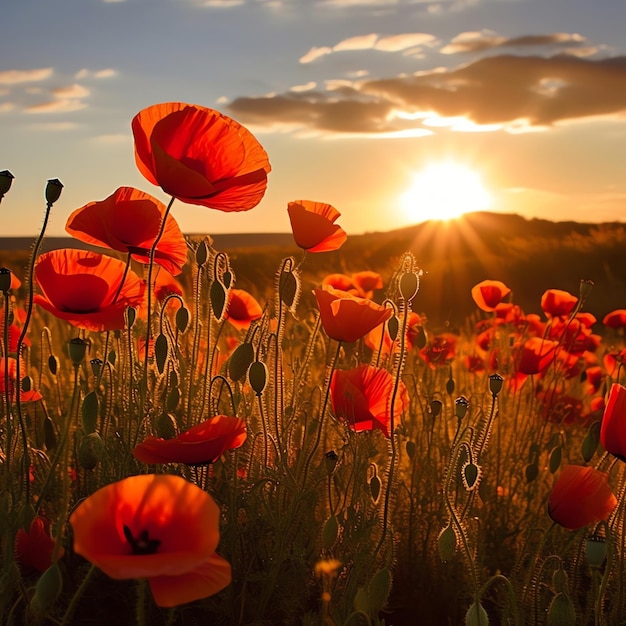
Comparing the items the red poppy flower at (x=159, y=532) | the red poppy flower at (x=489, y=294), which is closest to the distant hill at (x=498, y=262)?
the red poppy flower at (x=489, y=294)

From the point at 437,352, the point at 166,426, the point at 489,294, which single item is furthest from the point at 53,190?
the point at 489,294

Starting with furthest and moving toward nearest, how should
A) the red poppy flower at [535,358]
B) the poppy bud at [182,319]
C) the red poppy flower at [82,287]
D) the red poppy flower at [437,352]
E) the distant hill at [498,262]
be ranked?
the distant hill at [498,262], the red poppy flower at [437,352], the red poppy flower at [535,358], the poppy bud at [182,319], the red poppy flower at [82,287]

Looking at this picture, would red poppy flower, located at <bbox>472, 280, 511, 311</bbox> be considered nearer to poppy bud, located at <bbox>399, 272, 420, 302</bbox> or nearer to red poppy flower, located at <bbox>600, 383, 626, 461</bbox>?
poppy bud, located at <bbox>399, 272, 420, 302</bbox>

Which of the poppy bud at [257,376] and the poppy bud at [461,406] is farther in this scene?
the poppy bud at [461,406]

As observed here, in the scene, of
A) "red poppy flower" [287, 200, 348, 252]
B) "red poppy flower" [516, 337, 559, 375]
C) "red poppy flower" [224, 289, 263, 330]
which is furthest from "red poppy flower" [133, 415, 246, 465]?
"red poppy flower" [516, 337, 559, 375]

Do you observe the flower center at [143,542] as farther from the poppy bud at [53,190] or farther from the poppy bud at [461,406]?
the poppy bud at [461,406]

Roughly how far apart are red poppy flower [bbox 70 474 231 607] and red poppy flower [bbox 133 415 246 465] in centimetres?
23

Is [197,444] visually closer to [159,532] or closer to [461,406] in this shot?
[159,532]

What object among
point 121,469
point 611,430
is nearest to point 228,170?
point 121,469

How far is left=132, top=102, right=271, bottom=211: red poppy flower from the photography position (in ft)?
5.74

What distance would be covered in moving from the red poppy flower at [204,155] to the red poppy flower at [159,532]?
0.78 metres

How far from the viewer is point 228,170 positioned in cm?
184

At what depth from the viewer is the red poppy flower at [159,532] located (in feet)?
3.47

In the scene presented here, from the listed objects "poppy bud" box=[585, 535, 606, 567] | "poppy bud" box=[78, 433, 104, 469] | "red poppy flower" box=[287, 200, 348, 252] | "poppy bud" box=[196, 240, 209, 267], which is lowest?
"poppy bud" box=[585, 535, 606, 567]
